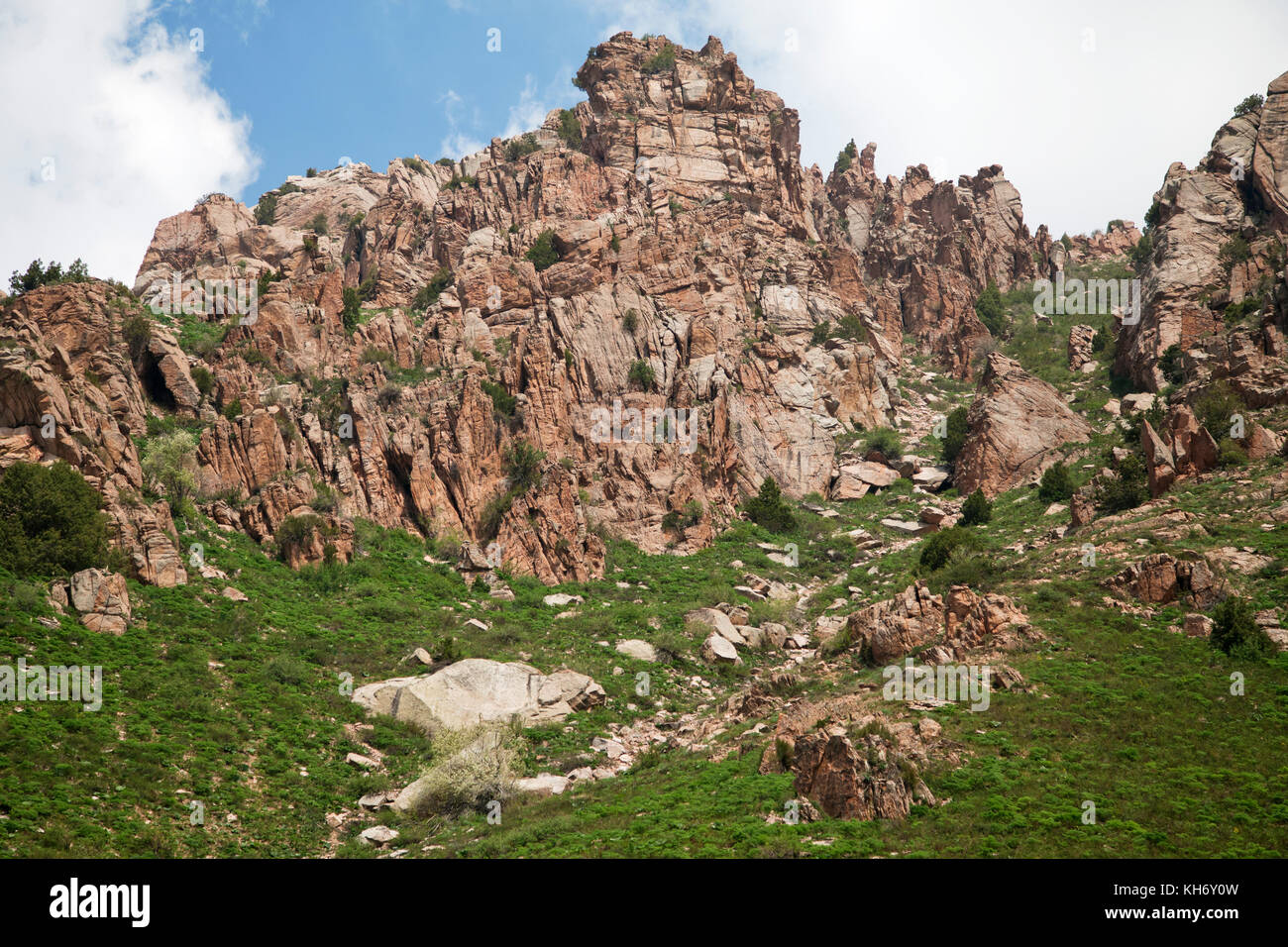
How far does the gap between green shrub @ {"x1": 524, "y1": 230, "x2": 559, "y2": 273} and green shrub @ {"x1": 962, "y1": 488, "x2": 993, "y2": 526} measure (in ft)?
Answer: 147

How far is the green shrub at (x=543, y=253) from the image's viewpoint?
82.8 meters

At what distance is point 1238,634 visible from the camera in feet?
109

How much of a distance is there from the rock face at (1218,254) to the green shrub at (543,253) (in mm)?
53658

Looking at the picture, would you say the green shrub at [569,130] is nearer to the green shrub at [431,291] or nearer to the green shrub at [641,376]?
the green shrub at [431,291]

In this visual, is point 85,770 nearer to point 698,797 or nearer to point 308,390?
point 698,797

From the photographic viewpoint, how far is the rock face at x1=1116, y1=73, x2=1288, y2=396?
6134 cm

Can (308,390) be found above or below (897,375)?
below

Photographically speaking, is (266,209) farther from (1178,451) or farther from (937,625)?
(1178,451)

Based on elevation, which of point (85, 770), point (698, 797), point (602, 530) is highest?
point (602, 530)

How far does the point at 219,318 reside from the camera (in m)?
67.4

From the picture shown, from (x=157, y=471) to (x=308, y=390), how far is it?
15.5 meters

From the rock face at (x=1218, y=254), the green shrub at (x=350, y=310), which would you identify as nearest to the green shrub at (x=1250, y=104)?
the rock face at (x=1218, y=254)

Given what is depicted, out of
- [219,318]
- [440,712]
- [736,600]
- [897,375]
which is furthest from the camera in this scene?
[897,375]
